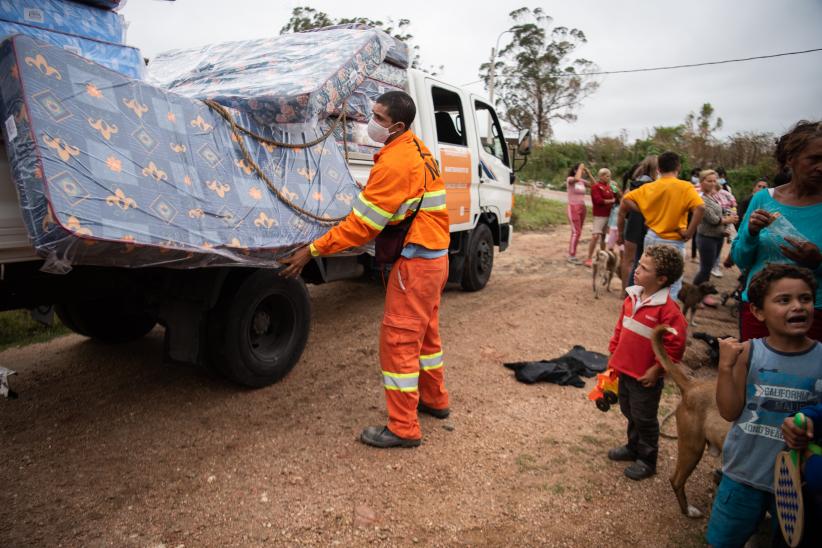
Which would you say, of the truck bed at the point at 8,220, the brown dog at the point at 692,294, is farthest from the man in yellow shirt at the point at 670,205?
the truck bed at the point at 8,220

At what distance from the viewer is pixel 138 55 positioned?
112 inches

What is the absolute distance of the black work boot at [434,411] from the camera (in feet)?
11.1

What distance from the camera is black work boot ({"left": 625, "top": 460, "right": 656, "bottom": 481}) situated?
2.79 metres

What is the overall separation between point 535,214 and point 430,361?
12.0m

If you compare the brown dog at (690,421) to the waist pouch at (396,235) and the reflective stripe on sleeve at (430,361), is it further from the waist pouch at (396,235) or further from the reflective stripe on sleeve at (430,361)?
the waist pouch at (396,235)

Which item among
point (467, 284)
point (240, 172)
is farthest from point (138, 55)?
point (467, 284)

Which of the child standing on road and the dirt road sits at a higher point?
the child standing on road

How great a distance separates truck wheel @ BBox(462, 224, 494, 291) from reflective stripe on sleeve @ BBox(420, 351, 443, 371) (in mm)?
3222

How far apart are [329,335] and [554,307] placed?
108 inches

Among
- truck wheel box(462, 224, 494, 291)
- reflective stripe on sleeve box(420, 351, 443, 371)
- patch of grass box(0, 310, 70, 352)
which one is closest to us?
reflective stripe on sleeve box(420, 351, 443, 371)

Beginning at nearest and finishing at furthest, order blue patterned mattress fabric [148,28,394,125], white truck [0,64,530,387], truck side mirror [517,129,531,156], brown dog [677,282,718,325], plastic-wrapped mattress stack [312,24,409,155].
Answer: white truck [0,64,530,387], blue patterned mattress fabric [148,28,394,125], plastic-wrapped mattress stack [312,24,409,155], brown dog [677,282,718,325], truck side mirror [517,129,531,156]

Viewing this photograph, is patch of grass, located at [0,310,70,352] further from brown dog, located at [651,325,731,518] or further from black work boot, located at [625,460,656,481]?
brown dog, located at [651,325,731,518]

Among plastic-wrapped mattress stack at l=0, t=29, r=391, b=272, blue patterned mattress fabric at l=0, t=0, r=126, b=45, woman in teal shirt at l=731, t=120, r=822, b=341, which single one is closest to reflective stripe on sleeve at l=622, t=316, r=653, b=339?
woman in teal shirt at l=731, t=120, r=822, b=341

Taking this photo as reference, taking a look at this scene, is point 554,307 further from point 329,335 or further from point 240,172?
point 240,172
